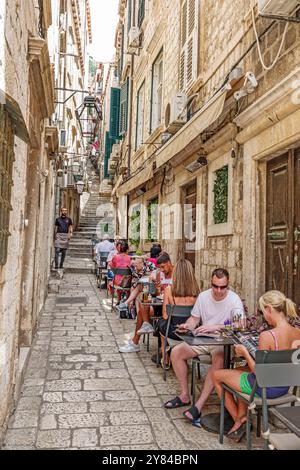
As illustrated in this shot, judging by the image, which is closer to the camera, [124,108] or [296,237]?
[296,237]

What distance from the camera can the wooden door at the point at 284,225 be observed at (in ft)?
14.8

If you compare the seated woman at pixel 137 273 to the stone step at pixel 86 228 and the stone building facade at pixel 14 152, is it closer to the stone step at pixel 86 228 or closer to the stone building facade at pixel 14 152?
the stone building facade at pixel 14 152

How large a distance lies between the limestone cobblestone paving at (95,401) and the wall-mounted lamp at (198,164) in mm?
3075

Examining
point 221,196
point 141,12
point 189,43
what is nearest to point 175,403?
point 221,196

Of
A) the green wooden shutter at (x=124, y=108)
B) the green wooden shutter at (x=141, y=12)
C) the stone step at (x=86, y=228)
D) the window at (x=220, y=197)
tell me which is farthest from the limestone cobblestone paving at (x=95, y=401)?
the stone step at (x=86, y=228)

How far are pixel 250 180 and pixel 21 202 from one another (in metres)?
2.88

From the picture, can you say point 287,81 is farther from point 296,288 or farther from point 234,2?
point 234,2

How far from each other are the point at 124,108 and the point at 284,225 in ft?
41.6

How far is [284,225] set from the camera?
474 centimetres

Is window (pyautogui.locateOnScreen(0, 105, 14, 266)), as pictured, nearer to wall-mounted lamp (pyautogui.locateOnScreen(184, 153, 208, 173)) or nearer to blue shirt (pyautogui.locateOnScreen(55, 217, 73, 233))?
wall-mounted lamp (pyautogui.locateOnScreen(184, 153, 208, 173))

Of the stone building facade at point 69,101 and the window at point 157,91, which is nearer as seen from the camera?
the window at point 157,91

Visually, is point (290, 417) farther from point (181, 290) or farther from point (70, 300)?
point (70, 300)

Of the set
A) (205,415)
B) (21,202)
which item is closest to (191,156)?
(21,202)

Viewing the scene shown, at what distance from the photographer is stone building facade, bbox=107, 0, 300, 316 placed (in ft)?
15.0
